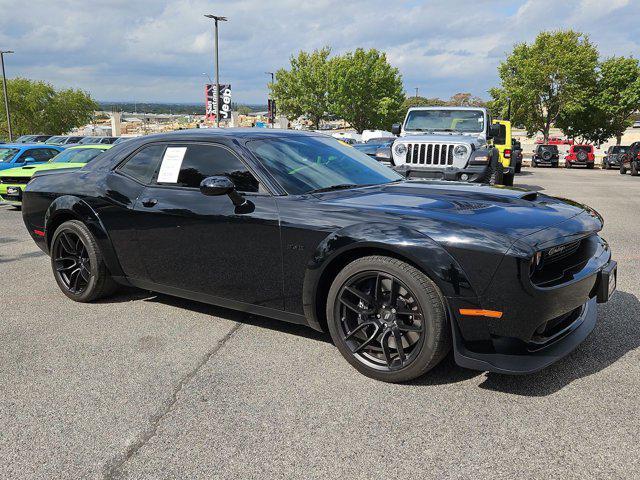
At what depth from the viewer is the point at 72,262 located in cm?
498

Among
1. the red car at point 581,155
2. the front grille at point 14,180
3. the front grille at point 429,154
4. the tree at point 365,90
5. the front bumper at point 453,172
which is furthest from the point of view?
the tree at point 365,90

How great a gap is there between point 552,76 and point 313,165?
43341 mm

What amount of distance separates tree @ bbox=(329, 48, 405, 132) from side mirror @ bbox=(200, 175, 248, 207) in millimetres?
57164

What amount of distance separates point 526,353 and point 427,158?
863 cm

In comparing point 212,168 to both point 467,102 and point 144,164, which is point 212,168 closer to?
point 144,164

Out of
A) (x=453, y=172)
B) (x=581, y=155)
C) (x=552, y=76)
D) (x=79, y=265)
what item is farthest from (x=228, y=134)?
(x=552, y=76)

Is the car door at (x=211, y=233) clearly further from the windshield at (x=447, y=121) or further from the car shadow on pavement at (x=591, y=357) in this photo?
the windshield at (x=447, y=121)

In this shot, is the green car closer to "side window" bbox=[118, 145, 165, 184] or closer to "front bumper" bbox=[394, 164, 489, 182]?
"front bumper" bbox=[394, 164, 489, 182]

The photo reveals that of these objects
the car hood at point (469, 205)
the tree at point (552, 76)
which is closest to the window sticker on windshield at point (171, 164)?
the car hood at point (469, 205)


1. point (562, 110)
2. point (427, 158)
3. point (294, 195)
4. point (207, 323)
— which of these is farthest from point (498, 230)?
point (562, 110)

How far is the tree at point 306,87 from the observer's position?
62812 millimetres

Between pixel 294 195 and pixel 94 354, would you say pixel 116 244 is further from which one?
pixel 294 195

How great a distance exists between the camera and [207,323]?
171 inches

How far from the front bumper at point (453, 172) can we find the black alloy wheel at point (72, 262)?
7007 millimetres
